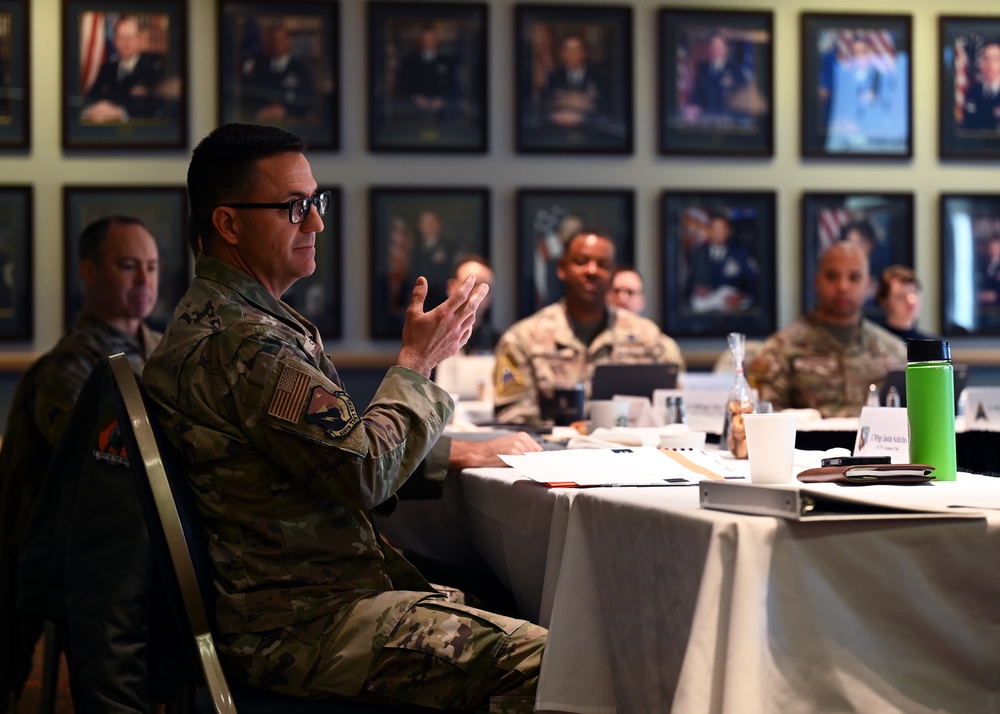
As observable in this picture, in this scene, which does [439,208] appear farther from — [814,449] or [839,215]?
[814,449]

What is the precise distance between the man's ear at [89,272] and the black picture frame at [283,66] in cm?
284

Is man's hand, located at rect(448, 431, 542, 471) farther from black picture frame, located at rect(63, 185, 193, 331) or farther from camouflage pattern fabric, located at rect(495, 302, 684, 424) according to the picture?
black picture frame, located at rect(63, 185, 193, 331)

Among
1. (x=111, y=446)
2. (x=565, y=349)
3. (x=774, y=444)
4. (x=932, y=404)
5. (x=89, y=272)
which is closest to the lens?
(x=774, y=444)

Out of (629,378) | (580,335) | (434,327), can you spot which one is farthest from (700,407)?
(434,327)

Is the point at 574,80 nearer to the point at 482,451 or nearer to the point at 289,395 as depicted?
the point at 482,451

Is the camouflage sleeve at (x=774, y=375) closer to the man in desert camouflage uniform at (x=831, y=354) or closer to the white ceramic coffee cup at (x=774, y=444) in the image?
the man in desert camouflage uniform at (x=831, y=354)

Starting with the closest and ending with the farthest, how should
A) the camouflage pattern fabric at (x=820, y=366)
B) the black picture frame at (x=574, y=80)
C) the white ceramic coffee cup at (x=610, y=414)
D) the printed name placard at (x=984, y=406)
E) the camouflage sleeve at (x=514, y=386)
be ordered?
the white ceramic coffee cup at (x=610, y=414) < the printed name placard at (x=984, y=406) < the camouflage sleeve at (x=514, y=386) < the camouflage pattern fabric at (x=820, y=366) < the black picture frame at (x=574, y=80)

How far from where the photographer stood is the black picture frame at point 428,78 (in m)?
6.16

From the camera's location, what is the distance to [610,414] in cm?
285

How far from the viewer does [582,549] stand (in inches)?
61.1

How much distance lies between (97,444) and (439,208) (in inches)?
167

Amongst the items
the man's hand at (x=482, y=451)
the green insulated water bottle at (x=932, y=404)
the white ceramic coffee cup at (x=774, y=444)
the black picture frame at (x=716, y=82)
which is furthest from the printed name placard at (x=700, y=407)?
the black picture frame at (x=716, y=82)

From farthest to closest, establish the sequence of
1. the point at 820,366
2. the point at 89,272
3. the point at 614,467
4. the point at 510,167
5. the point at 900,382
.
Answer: the point at 510,167, the point at 820,366, the point at 89,272, the point at 900,382, the point at 614,467

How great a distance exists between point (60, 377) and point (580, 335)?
1.96m
